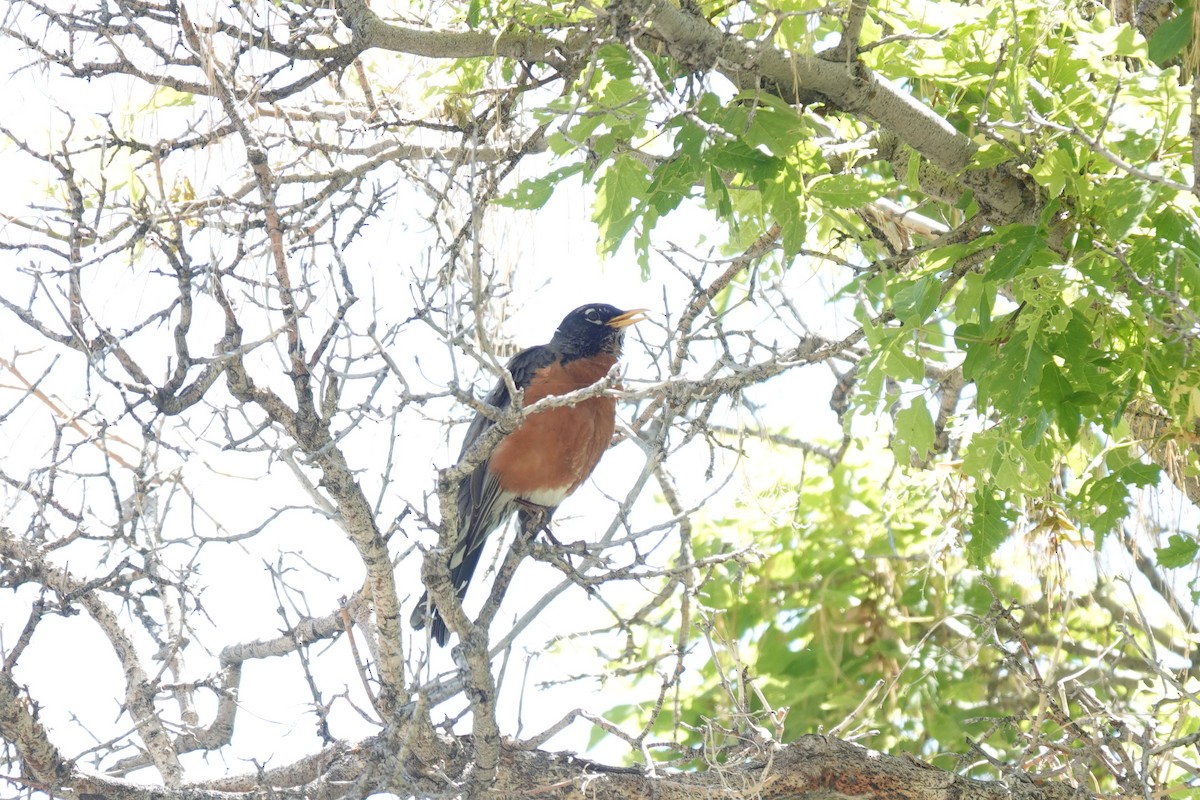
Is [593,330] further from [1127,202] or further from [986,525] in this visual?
[1127,202]

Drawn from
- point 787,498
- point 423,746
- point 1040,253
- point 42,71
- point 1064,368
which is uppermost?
point 42,71

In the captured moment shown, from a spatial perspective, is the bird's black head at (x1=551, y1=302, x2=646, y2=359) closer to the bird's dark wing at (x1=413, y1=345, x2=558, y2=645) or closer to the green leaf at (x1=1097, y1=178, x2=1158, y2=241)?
the bird's dark wing at (x1=413, y1=345, x2=558, y2=645)

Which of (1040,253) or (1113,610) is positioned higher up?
(1040,253)

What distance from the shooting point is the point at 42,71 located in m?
3.15

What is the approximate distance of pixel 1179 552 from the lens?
2.99m

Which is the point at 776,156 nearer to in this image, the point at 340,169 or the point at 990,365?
the point at 990,365

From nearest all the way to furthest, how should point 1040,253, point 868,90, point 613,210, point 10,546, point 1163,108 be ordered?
point 1163,108
point 1040,253
point 868,90
point 613,210
point 10,546

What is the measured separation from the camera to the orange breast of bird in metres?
4.72

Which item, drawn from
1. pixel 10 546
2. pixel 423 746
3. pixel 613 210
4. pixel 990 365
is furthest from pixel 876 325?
pixel 10 546

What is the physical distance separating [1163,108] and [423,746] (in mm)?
2490

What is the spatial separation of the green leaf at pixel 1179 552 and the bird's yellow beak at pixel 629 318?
2.64m

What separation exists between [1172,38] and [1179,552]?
1.28 meters

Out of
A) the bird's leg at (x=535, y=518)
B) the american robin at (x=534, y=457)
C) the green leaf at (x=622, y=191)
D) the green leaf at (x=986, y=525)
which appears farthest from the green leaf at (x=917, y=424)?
the american robin at (x=534, y=457)

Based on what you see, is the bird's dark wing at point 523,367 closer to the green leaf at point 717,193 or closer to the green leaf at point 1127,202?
the green leaf at point 717,193
